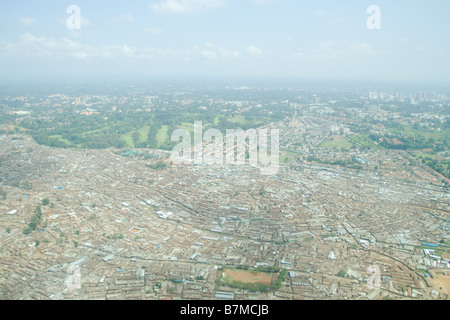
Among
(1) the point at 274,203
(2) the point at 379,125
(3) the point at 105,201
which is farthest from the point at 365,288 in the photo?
(2) the point at 379,125

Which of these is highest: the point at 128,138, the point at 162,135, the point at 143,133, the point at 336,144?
the point at 143,133

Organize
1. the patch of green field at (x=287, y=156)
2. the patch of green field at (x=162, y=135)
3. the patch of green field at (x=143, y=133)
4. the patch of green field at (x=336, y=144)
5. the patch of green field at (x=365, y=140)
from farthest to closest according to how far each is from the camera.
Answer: the patch of green field at (x=143, y=133)
the patch of green field at (x=162, y=135)
the patch of green field at (x=336, y=144)
the patch of green field at (x=365, y=140)
the patch of green field at (x=287, y=156)

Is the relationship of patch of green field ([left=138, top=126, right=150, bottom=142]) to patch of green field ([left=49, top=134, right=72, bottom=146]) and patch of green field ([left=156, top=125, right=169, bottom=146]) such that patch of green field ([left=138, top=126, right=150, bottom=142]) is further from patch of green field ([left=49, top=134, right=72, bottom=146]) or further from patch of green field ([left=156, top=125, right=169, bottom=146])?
patch of green field ([left=49, top=134, right=72, bottom=146])

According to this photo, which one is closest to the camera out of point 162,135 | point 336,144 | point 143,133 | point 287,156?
point 287,156

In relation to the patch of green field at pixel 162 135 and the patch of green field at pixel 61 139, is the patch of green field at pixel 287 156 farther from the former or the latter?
the patch of green field at pixel 61 139

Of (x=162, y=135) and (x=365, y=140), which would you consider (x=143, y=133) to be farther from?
(x=365, y=140)

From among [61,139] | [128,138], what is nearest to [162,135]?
[128,138]

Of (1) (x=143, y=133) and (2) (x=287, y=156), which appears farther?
(1) (x=143, y=133)

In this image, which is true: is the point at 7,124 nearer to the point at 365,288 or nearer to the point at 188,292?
the point at 188,292

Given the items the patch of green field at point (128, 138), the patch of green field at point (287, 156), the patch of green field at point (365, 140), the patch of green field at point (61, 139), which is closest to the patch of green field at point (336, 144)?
the patch of green field at point (365, 140)
